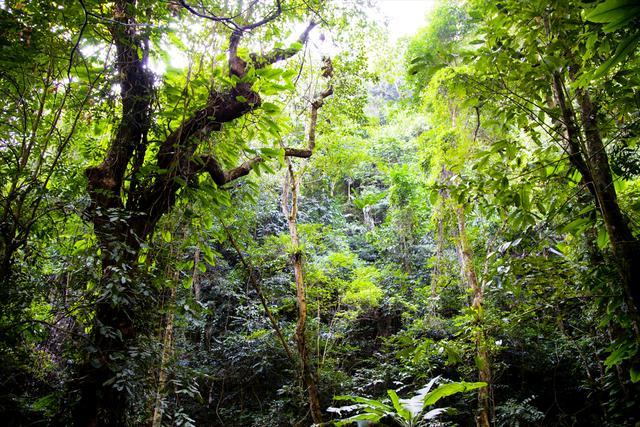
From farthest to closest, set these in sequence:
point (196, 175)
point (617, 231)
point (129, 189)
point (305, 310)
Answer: point (305, 310), point (196, 175), point (129, 189), point (617, 231)

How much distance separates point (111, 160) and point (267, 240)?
490cm

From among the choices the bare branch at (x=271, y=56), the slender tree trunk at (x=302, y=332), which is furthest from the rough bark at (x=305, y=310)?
the bare branch at (x=271, y=56)

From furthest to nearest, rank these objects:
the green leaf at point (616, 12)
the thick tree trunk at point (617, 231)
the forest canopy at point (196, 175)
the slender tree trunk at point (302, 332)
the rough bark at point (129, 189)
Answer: the slender tree trunk at point (302, 332) < the rough bark at point (129, 189) < the forest canopy at point (196, 175) < the thick tree trunk at point (617, 231) < the green leaf at point (616, 12)

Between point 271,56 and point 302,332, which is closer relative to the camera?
point 271,56

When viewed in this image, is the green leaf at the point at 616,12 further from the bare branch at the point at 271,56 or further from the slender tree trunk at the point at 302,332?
the slender tree trunk at the point at 302,332

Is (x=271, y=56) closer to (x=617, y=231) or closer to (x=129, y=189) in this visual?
(x=129, y=189)

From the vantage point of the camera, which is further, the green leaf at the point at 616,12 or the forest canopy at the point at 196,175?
the forest canopy at the point at 196,175

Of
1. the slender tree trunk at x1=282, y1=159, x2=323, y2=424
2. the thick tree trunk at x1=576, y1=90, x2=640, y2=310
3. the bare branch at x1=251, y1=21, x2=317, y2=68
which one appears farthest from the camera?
the slender tree trunk at x1=282, y1=159, x2=323, y2=424

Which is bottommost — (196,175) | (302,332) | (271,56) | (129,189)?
(302,332)

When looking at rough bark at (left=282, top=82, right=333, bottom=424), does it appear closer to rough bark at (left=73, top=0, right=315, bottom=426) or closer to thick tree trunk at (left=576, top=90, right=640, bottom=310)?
rough bark at (left=73, top=0, right=315, bottom=426)

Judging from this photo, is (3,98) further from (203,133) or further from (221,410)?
(221,410)

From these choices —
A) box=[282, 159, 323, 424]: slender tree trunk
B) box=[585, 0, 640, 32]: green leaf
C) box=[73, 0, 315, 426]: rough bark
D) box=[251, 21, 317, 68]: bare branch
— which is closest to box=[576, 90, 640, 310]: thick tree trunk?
box=[585, 0, 640, 32]: green leaf

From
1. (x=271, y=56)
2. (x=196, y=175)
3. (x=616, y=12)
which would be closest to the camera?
(x=616, y=12)

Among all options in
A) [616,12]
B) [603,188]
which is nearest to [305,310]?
[603,188]
